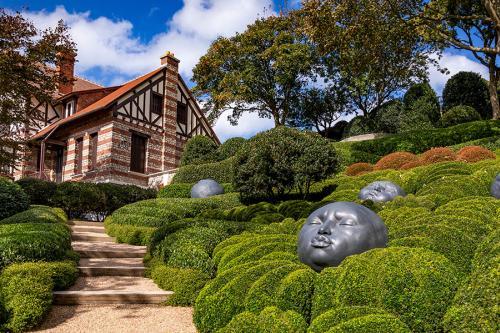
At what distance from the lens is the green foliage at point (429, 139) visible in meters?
20.5

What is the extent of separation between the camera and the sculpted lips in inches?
202

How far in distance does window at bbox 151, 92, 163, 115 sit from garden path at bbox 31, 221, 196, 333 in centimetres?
1924

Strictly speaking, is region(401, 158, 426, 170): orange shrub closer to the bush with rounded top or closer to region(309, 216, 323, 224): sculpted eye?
region(309, 216, 323, 224): sculpted eye

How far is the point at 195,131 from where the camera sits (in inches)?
1205

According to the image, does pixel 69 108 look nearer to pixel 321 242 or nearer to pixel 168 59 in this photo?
pixel 168 59

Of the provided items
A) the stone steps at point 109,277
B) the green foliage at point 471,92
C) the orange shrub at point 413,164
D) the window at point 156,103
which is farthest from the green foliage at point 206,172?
the green foliage at point 471,92

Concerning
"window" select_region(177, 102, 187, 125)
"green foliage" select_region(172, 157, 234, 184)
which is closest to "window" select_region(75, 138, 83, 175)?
"window" select_region(177, 102, 187, 125)

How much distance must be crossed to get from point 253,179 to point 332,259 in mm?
9010

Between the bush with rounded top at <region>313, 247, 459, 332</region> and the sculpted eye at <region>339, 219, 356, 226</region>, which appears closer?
the bush with rounded top at <region>313, 247, 459, 332</region>

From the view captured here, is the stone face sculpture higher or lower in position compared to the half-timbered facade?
lower

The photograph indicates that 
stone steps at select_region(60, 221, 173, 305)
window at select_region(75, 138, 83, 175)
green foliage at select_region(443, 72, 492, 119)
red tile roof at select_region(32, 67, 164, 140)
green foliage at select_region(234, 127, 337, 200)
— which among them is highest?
green foliage at select_region(443, 72, 492, 119)

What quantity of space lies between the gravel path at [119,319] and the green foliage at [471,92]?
31.8m

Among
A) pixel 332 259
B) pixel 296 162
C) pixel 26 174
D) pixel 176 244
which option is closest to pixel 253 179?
pixel 296 162

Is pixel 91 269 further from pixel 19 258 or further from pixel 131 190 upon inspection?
pixel 131 190
